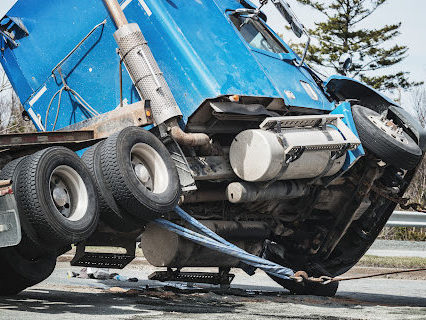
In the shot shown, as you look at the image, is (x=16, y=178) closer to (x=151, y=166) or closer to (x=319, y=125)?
(x=151, y=166)

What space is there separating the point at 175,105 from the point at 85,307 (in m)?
1.80

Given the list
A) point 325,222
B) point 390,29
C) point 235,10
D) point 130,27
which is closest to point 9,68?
point 130,27

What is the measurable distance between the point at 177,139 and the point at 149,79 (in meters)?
0.56

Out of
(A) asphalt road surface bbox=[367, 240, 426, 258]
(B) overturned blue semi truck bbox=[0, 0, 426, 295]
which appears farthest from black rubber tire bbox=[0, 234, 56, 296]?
(A) asphalt road surface bbox=[367, 240, 426, 258]

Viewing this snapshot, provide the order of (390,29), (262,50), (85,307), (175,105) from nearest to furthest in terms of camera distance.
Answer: (85,307)
(175,105)
(262,50)
(390,29)

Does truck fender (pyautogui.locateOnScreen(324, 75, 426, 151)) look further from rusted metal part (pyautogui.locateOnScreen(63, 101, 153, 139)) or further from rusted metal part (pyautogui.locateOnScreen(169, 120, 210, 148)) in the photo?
rusted metal part (pyautogui.locateOnScreen(63, 101, 153, 139))

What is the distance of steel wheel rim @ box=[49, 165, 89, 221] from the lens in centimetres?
579

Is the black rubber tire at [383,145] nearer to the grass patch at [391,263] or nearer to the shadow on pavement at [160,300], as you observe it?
the shadow on pavement at [160,300]

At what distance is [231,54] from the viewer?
7125 mm

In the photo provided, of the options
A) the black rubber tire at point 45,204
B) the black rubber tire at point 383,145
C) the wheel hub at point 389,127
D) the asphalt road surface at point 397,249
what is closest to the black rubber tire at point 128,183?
the black rubber tire at point 45,204

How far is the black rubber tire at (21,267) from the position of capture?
240 inches

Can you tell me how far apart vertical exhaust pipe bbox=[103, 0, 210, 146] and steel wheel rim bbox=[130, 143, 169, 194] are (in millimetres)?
346

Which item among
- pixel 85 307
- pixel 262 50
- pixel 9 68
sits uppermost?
pixel 9 68

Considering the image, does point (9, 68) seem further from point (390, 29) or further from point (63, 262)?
point (390, 29)
